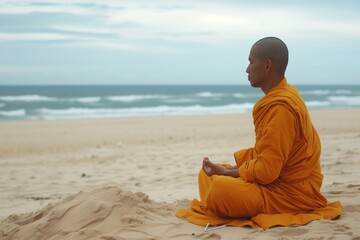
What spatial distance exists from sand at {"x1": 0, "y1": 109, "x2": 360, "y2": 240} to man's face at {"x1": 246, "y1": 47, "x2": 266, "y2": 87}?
1.15 meters

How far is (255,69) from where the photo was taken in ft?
12.0

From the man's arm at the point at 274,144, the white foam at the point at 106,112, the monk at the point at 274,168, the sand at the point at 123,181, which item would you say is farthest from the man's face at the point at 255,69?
the white foam at the point at 106,112

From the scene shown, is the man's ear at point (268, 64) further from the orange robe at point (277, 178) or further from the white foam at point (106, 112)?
the white foam at point (106, 112)

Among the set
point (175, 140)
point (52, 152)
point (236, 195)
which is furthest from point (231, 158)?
→ point (236, 195)

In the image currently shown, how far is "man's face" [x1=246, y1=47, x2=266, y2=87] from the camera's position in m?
3.62

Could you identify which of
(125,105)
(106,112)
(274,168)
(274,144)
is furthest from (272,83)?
(125,105)

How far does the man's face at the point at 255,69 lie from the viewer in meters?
3.62

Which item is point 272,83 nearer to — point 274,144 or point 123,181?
point 274,144

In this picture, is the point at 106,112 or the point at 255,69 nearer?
the point at 255,69

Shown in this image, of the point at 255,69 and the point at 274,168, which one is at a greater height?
the point at 255,69

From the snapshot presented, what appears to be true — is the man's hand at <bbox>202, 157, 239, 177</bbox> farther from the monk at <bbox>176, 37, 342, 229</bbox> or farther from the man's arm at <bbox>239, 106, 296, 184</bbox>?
the man's arm at <bbox>239, 106, 296, 184</bbox>

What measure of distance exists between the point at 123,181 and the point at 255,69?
13.7 ft

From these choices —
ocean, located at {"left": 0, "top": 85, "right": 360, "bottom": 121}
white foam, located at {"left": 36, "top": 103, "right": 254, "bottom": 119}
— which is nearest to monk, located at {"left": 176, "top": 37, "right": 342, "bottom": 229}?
→ ocean, located at {"left": 0, "top": 85, "right": 360, "bottom": 121}

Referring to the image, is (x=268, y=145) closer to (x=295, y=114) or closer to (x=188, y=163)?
(x=295, y=114)
